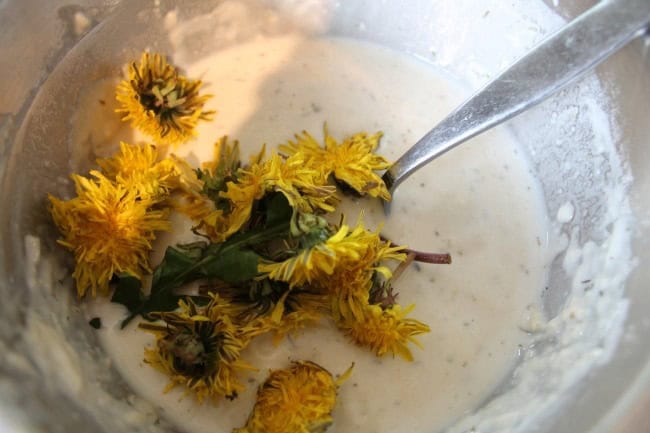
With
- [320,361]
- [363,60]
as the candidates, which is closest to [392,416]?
[320,361]

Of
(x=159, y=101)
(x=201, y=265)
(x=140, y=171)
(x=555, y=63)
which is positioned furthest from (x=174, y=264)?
(x=555, y=63)

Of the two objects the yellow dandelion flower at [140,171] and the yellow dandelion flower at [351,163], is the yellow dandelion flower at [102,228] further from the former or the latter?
the yellow dandelion flower at [351,163]

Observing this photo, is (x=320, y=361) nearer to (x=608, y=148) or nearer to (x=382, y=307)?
(x=382, y=307)

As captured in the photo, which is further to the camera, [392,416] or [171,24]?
[171,24]

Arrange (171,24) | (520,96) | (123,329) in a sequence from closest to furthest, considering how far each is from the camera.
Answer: (520,96) < (123,329) < (171,24)

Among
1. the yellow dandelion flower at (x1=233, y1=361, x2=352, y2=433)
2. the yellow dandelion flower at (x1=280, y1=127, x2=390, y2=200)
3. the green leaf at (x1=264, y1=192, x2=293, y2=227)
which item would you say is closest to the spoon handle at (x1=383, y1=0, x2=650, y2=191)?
the yellow dandelion flower at (x1=280, y1=127, x2=390, y2=200)

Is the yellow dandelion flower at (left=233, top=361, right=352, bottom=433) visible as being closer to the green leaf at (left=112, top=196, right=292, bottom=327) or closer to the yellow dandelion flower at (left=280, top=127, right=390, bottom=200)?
the green leaf at (left=112, top=196, right=292, bottom=327)
